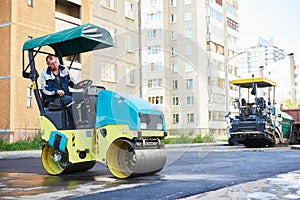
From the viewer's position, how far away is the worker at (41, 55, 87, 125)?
809cm

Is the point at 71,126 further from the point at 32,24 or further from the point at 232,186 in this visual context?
the point at 32,24

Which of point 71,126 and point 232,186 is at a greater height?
point 71,126

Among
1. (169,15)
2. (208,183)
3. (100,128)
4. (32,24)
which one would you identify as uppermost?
(169,15)

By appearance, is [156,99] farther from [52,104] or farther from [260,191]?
[260,191]

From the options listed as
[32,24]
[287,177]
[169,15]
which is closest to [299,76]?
[169,15]

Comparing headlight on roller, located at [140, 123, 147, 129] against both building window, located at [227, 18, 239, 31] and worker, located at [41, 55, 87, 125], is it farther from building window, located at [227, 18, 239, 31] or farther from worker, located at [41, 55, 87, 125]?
building window, located at [227, 18, 239, 31]

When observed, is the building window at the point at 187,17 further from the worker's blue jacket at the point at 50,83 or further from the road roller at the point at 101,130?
the worker's blue jacket at the point at 50,83

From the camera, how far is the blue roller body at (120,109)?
7.30 metres

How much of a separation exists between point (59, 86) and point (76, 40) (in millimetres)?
1072

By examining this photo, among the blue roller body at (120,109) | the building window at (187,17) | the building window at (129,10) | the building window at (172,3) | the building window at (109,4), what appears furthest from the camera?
the building window at (172,3)

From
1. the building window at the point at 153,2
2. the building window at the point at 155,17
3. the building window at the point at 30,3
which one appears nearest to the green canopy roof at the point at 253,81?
the building window at the point at 30,3

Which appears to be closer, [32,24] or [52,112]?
[52,112]

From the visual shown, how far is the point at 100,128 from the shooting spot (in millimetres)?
7629

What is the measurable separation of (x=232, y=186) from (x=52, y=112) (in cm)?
362
